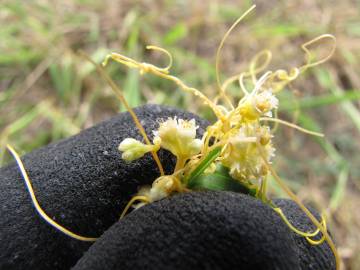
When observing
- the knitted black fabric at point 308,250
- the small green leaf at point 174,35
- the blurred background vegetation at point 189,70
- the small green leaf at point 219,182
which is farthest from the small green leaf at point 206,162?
the small green leaf at point 174,35

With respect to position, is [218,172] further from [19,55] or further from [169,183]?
[19,55]

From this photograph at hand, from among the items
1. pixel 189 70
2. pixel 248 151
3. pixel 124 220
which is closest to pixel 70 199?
pixel 124 220

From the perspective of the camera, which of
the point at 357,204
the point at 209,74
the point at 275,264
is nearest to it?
the point at 275,264

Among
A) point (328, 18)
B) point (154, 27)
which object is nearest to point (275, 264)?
point (154, 27)

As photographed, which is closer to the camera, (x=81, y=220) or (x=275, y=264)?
(x=275, y=264)

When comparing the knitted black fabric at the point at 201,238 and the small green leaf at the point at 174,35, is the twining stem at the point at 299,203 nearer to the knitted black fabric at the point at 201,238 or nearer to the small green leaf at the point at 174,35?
the knitted black fabric at the point at 201,238
